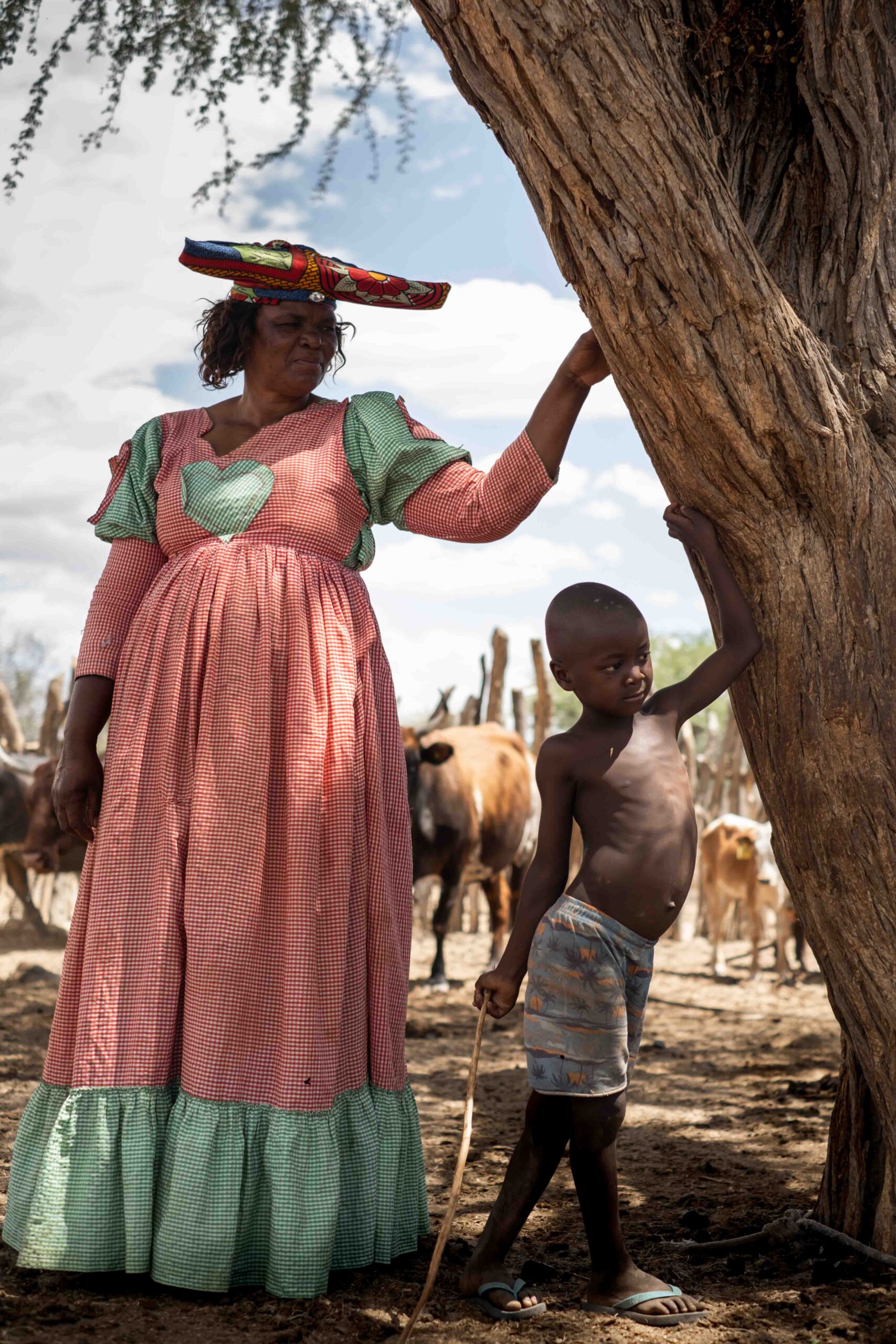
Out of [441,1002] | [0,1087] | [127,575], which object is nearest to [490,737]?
[441,1002]

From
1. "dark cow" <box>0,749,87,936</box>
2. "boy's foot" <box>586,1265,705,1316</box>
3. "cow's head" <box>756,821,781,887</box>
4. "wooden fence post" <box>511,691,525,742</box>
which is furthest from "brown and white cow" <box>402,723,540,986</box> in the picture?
"boy's foot" <box>586,1265,705,1316</box>

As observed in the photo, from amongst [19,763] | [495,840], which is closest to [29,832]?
[19,763]

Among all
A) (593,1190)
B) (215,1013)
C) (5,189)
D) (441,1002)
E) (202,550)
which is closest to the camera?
(593,1190)

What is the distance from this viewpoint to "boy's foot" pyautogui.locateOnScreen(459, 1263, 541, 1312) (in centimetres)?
235

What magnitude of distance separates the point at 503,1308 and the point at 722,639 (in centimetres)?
139

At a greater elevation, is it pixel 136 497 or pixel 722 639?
pixel 136 497

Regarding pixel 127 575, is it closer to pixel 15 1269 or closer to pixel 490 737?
pixel 15 1269

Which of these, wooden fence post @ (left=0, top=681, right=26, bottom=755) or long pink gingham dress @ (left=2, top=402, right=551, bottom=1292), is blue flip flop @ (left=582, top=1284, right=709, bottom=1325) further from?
wooden fence post @ (left=0, top=681, right=26, bottom=755)

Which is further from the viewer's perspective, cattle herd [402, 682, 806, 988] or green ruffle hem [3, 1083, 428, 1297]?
cattle herd [402, 682, 806, 988]

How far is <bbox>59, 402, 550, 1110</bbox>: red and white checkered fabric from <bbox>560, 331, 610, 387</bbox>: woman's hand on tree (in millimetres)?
182

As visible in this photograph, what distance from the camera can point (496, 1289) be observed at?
2.39 m

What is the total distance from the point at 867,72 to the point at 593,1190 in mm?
2374

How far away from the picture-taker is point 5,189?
4680 mm

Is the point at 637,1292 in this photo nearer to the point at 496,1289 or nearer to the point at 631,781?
the point at 496,1289
